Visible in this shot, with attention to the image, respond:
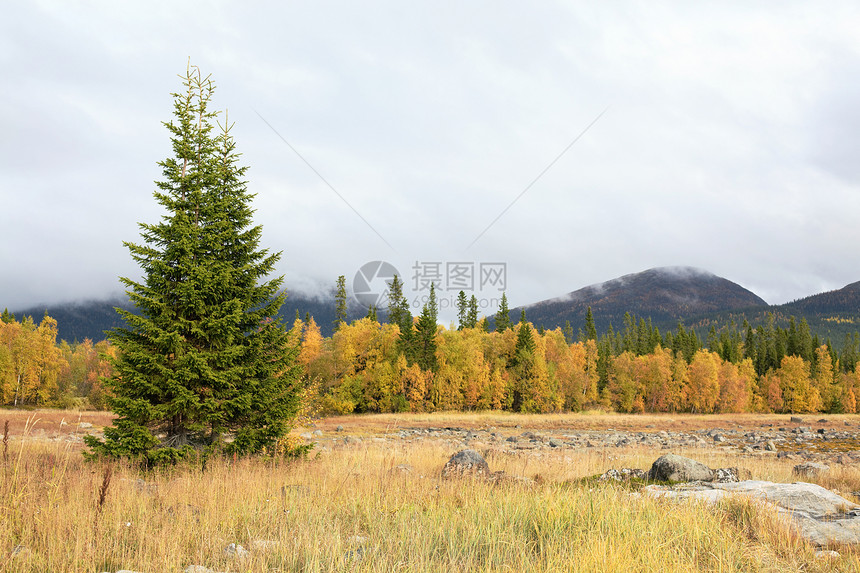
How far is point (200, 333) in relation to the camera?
12430 millimetres

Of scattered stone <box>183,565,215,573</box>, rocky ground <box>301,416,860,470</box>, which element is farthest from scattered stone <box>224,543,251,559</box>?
rocky ground <box>301,416,860,470</box>

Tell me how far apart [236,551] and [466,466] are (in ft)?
26.4

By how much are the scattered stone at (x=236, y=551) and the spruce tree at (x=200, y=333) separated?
7520mm

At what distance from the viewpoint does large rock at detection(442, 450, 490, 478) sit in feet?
37.1

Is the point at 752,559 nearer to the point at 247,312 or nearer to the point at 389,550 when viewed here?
the point at 389,550

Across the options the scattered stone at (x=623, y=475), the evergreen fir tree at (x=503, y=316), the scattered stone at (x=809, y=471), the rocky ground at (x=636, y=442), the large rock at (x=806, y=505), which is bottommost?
the rocky ground at (x=636, y=442)

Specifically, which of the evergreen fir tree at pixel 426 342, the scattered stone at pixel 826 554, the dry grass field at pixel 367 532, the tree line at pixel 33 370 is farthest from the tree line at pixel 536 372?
the scattered stone at pixel 826 554

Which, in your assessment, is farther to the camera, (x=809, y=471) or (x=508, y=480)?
(x=809, y=471)

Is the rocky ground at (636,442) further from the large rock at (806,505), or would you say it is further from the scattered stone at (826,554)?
the scattered stone at (826,554)

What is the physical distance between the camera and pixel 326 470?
11164 mm

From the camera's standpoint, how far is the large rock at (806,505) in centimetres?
651

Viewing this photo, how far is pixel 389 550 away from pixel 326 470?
254 inches

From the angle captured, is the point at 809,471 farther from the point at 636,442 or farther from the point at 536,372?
the point at 536,372

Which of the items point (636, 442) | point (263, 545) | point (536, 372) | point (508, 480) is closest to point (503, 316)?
point (536, 372)
